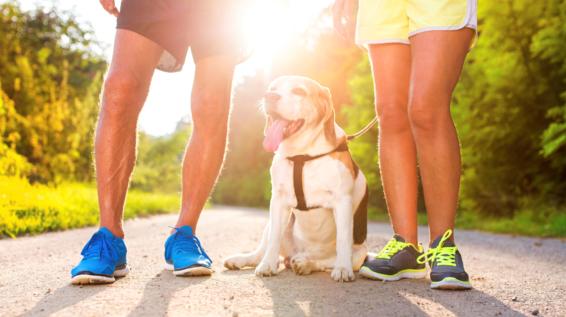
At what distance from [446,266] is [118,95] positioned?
6.46 ft

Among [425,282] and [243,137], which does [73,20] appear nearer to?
[425,282]

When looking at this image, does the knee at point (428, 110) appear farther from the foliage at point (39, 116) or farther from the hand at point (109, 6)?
the foliage at point (39, 116)

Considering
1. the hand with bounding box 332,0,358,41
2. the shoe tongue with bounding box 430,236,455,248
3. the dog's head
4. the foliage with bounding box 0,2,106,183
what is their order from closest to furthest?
the shoe tongue with bounding box 430,236,455,248, the dog's head, the hand with bounding box 332,0,358,41, the foliage with bounding box 0,2,106,183

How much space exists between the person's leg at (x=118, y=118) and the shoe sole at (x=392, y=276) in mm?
1375

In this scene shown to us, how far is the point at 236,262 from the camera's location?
370 centimetres

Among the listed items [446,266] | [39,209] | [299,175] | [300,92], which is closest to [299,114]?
[300,92]

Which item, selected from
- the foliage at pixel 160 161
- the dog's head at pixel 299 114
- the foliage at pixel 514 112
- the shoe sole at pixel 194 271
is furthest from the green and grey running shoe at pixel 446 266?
the foliage at pixel 160 161

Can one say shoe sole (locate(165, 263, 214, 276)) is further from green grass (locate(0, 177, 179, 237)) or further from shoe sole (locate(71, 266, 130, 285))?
green grass (locate(0, 177, 179, 237))

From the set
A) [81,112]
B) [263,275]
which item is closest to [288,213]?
[263,275]

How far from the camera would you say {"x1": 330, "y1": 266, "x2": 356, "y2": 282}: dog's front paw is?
323 centimetres

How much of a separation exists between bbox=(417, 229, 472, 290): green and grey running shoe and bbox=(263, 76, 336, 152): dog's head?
0.88 meters

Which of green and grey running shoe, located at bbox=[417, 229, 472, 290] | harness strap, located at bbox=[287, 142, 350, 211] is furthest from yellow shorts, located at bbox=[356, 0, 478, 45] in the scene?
green and grey running shoe, located at bbox=[417, 229, 472, 290]

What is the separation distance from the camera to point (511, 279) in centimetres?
355

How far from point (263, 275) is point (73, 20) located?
1491cm
